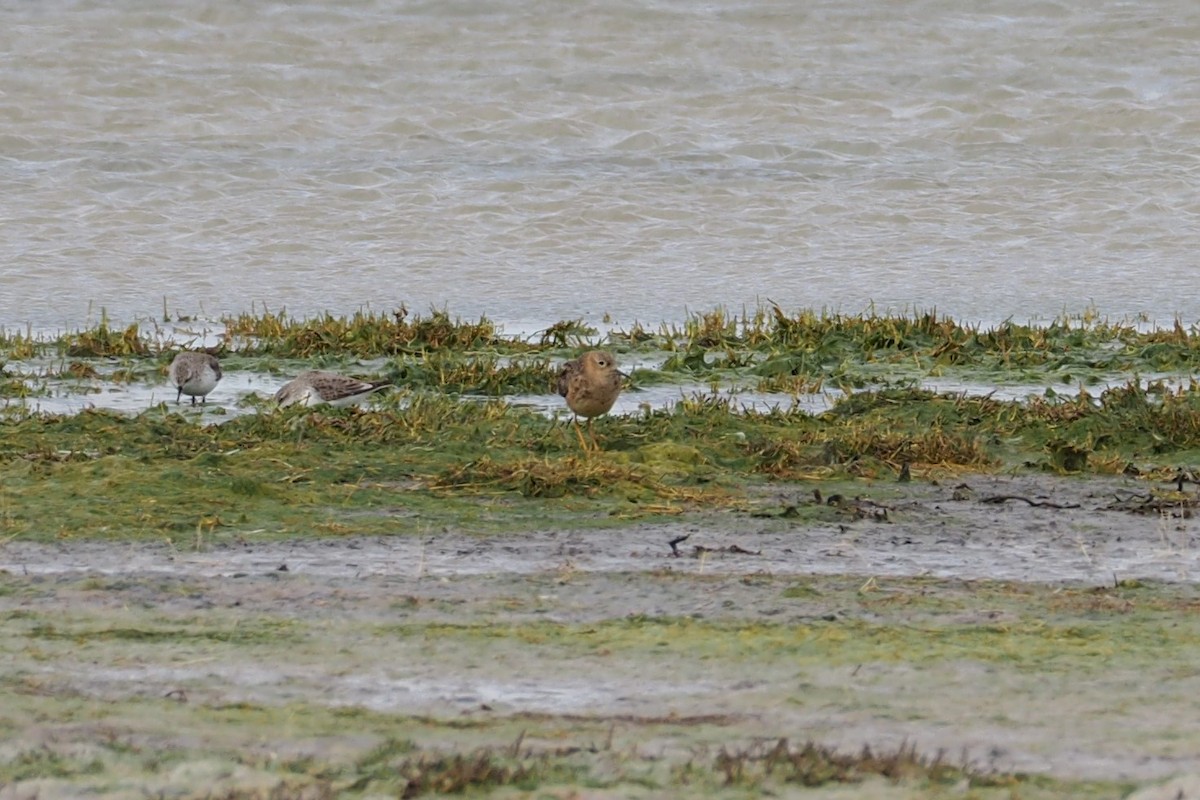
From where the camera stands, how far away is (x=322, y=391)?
11.5 m

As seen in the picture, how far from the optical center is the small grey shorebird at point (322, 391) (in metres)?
11.5

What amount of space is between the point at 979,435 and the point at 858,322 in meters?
4.16

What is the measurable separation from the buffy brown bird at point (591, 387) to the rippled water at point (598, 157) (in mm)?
5970

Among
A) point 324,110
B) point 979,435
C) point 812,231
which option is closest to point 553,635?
point 979,435

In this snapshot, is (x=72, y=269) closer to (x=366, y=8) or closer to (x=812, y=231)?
(x=812, y=231)

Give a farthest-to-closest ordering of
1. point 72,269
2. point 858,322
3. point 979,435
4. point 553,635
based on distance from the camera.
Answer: point 72,269 < point 858,322 < point 979,435 < point 553,635

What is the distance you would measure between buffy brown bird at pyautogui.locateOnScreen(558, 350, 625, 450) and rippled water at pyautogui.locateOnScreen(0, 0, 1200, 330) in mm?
5970

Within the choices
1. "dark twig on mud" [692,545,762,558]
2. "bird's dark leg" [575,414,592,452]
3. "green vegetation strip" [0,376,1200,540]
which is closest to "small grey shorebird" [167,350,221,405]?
"green vegetation strip" [0,376,1200,540]

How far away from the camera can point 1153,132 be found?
26.2m

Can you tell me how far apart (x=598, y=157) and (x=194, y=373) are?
44.5 ft

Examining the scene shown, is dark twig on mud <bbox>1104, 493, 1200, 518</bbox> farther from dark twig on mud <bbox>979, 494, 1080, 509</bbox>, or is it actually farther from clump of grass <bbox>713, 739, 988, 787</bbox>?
clump of grass <bbox>713, 739, 988, 787</bbox>

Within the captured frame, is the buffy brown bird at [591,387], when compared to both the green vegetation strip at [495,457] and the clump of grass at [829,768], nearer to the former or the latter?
the green vegetation strip at [495,457]

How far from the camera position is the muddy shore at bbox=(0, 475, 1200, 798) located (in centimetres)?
539

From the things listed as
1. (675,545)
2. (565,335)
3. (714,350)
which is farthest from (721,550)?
(565,335)
